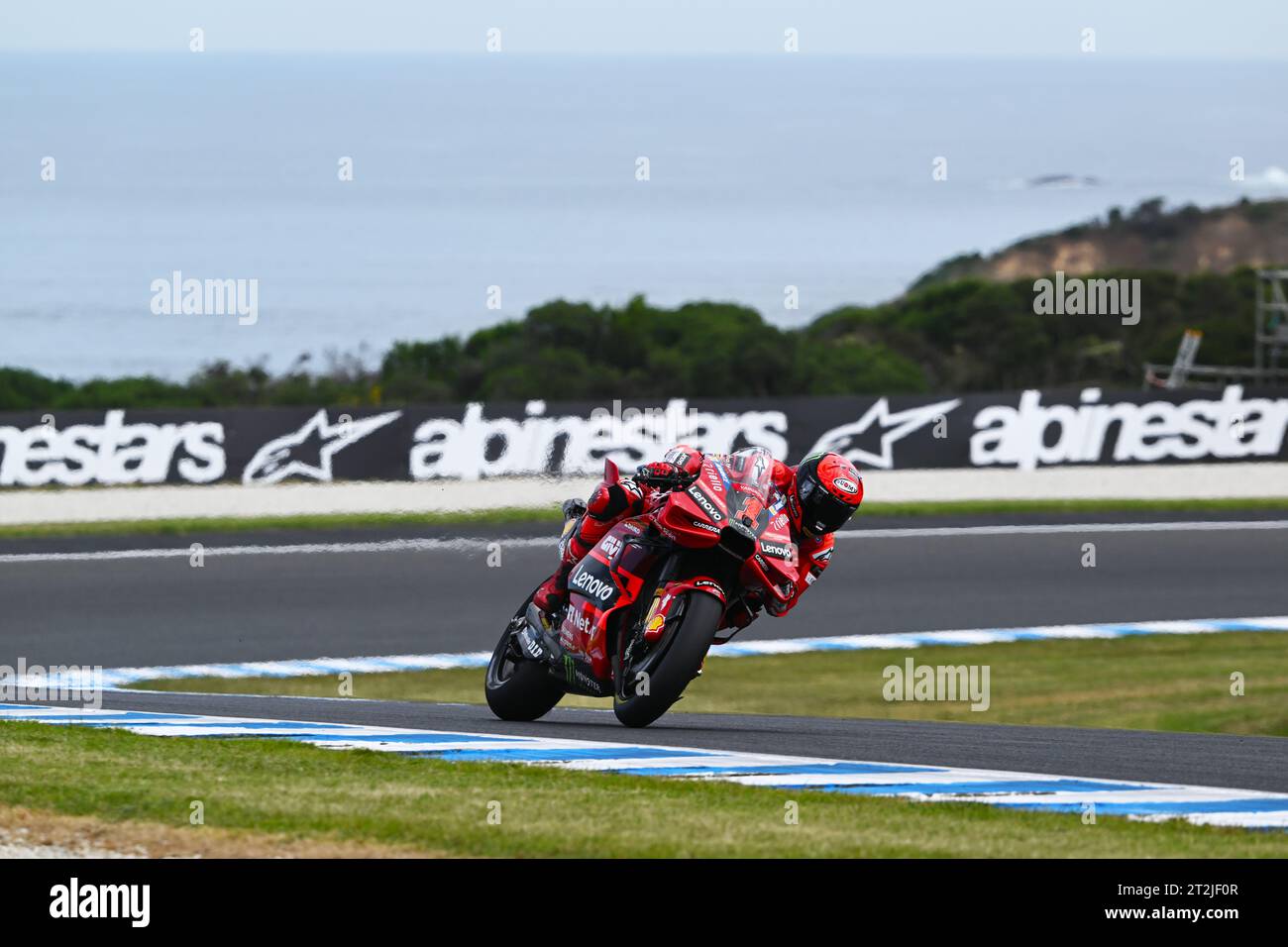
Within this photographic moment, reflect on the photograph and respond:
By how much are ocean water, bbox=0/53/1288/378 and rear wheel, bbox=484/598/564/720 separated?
1713 cm

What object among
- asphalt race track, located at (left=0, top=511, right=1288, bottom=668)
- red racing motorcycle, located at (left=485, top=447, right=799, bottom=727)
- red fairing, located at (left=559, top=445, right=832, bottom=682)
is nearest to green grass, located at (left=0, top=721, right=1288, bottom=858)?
red racing motorcycle, located at (left=485, top=447, right=799, bottom=727)

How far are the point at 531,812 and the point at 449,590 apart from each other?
10.1 metres

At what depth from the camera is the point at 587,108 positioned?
37.2m

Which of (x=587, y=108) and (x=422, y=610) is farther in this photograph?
(x=587, y=108)

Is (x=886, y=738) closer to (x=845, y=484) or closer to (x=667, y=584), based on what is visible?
(x=845, y=484)

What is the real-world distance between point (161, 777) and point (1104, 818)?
3459 millimetres

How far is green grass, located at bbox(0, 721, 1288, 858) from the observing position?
18.5 feet

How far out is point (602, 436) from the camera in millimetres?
20547

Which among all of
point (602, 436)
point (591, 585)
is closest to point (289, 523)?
point (602, 436)

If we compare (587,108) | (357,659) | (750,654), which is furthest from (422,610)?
(587,108)

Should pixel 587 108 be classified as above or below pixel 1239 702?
above

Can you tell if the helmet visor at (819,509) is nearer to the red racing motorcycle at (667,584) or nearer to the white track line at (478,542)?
the red racing motorcycle at (667,584)

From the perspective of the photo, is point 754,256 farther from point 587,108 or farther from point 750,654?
point 750,654
